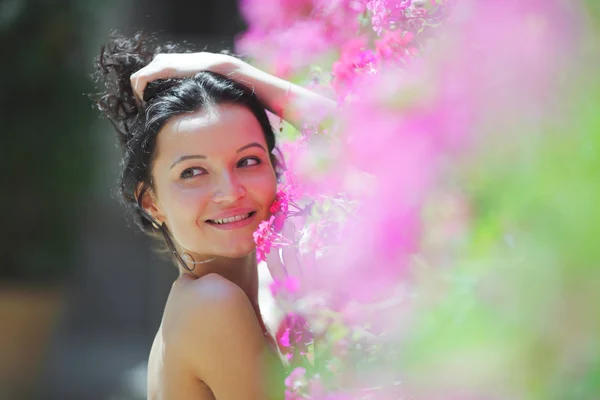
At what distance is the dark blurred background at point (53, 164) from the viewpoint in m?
4.85

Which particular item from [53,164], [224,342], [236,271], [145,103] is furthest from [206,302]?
[53,164]

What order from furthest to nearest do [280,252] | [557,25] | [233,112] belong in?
[233,112], [280,252], [557,25]

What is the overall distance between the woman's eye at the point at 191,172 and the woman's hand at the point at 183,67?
0.70 ft

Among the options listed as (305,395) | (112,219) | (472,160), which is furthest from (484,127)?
(112,219)

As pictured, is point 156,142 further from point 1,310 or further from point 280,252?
point 1,310

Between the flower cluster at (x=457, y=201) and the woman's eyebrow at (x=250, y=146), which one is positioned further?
the woman's eyebrow at (x=250, y=146)

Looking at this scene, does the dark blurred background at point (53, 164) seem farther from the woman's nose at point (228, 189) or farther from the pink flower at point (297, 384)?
the pink flower at point (297, 384)

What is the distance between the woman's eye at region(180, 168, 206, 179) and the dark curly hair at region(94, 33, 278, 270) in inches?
4.4

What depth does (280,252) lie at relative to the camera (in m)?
→ 1.39

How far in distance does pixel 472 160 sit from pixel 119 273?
562 cm

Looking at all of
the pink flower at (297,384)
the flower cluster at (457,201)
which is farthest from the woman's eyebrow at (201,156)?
the flower cluster at (457,201)

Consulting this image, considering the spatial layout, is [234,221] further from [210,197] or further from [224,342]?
[224,342]

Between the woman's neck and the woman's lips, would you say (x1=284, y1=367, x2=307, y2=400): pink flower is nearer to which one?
the woman's lips

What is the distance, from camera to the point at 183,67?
1.61 meters
